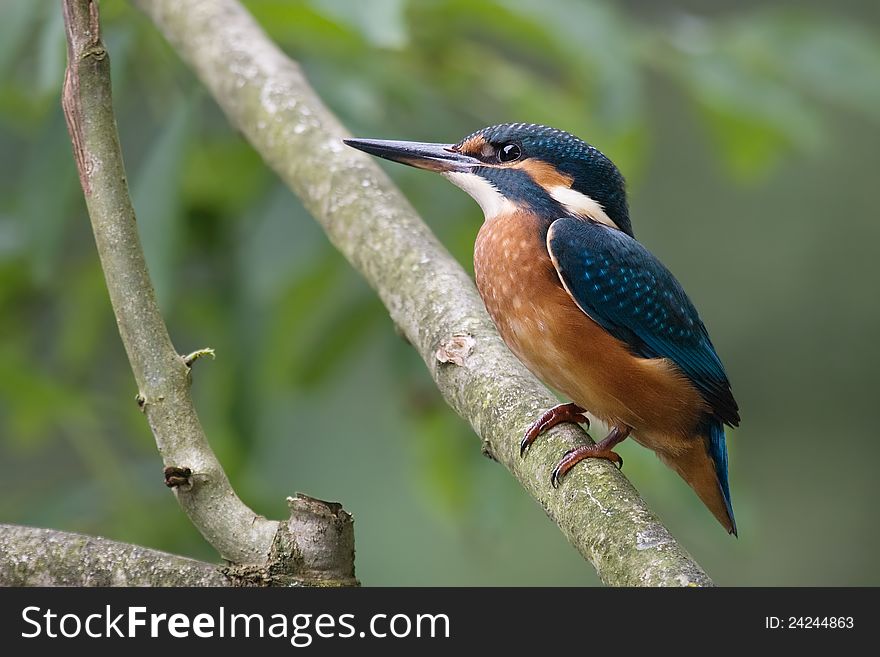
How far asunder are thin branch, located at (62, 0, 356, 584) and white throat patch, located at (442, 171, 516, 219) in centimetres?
80

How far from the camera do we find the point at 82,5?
1.47 m

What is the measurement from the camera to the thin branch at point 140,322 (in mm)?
1398

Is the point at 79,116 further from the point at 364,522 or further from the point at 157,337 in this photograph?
the point at 364,522

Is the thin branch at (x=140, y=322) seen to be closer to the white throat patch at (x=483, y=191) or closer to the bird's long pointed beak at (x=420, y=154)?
the bird's long pointed beak at (x=420, y=154)

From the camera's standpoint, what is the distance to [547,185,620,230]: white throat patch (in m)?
2.07

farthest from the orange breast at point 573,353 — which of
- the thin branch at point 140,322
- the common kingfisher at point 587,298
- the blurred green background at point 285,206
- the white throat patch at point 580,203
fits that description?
the thin branch at point 140,322

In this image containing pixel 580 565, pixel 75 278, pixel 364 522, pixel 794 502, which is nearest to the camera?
pixel 75 278

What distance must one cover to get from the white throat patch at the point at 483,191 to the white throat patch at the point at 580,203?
0.30ft

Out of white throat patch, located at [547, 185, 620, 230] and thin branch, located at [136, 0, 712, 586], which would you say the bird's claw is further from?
white throat patch, located at [547, 185, 620, 230]

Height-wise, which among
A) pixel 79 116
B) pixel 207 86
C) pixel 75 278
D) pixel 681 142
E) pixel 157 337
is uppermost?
pixel 681 142

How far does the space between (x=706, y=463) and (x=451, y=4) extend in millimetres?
1013

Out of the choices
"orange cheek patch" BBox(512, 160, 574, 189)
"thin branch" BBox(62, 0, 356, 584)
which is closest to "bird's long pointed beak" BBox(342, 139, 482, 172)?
"orange cheek patch" BBox(512, 160, 574, 189)

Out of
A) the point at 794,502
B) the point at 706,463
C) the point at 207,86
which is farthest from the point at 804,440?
the point at 207,86

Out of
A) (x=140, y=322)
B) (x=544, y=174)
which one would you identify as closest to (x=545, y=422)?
(x=140, y=322)
